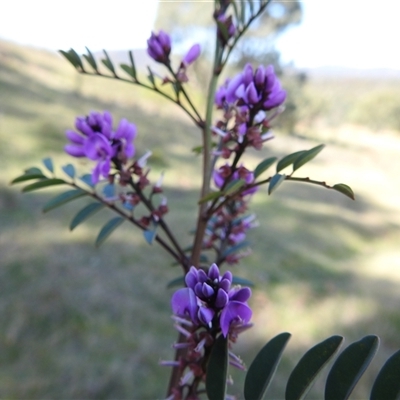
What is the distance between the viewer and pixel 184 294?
0.64ft

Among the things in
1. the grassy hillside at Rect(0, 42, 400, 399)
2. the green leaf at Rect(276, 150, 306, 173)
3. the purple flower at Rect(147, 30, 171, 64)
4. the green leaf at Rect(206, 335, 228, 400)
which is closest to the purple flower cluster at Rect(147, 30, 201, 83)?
the purple flower at Rect(147, 30, 171, 64)

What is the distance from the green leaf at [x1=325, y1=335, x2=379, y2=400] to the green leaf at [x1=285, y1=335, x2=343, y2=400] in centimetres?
1

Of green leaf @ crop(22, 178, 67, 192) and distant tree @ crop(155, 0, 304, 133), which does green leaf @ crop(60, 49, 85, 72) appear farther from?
distant tree @ crop(155, 0, 304, 133)

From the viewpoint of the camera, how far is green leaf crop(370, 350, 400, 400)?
0.20m

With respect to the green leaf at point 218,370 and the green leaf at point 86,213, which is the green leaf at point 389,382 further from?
the green leaf at point 86,213

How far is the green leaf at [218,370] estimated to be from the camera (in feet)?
0.66

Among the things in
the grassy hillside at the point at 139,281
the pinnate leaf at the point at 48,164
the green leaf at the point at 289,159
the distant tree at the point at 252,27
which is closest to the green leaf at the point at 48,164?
the pinnate leaf at the point at 48,164

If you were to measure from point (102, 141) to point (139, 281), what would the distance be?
1366 millimetres

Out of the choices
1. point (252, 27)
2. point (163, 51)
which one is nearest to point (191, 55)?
point (163, 51)

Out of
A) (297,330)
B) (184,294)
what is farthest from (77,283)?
(184,294)

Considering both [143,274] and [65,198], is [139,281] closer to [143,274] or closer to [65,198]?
[143,274]

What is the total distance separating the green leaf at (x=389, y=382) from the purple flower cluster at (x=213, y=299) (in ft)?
0.25

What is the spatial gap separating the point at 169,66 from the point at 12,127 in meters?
2.95

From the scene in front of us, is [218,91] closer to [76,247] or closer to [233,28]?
[233,28]
